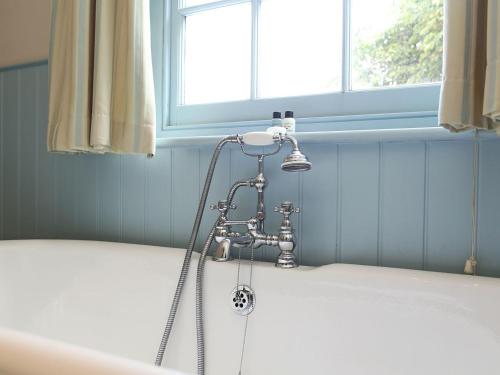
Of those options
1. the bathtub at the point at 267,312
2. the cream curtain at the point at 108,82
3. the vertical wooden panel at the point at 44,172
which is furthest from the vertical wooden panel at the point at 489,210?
the vertical wooden panel at the point at 44,172

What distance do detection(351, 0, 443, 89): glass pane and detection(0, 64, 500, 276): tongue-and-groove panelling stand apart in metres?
0.25

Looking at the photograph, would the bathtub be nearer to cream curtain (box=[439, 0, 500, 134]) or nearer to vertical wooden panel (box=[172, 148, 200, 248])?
vertical wooden panel (box=[172, 148, 200, 248])

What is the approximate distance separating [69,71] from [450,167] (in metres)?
1.14

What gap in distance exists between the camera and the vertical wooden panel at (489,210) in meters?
1.01

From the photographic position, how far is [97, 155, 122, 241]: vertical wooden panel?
1.59 m

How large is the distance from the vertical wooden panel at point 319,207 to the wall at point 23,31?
1210 millimetres

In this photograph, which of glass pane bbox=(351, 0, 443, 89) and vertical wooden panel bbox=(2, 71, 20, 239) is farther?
vertical wooden panel bbox=(2, 71, 20, 239)

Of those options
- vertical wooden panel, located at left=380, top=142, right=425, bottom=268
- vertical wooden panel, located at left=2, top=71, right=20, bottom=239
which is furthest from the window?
vertical wooden panel, located at left=2, top=71, right=20, bottom=239

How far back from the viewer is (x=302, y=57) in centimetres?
144

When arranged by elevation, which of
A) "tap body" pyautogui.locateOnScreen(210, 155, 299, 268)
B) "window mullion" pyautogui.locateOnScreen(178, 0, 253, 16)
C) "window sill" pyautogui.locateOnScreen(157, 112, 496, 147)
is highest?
"window mullion" pyautogui.locateOnScreen(178, 0, 253, 16)

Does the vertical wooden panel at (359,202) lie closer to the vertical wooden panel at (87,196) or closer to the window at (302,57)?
the window at (302,57)

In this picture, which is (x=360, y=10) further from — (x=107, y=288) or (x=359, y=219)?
(x=107, y=288)

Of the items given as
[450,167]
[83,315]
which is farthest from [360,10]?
[83,315]

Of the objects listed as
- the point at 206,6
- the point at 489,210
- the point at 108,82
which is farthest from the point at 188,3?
the point at 489,210
